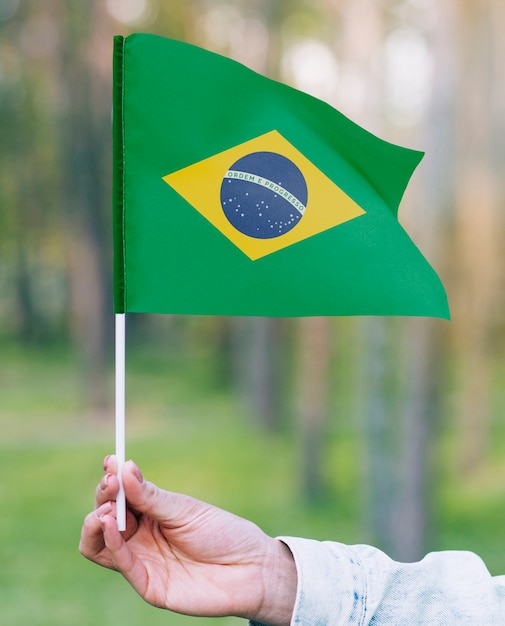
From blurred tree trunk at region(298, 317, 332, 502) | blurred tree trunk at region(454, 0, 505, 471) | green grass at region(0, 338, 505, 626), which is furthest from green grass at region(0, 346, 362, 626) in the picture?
blurred tree trunk at region(454, 0, 505, 471)

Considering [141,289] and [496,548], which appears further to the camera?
[496,548]

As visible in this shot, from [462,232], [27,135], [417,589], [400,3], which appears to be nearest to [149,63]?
[417,589]

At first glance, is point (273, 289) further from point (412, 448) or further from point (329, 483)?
point (329, 483)

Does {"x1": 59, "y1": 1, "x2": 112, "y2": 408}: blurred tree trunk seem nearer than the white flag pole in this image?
No

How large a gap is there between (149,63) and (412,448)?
413 centimetres

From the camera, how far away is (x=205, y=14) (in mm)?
11102

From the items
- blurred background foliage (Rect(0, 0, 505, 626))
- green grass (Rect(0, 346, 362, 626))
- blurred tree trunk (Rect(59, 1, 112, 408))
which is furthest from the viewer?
blurred tree trunk (Rect(59, 1, 112, 408))

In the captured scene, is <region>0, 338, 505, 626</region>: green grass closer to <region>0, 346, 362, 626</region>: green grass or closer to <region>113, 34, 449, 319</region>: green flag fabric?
<region>0, 346, 362, 626</region>: green grass

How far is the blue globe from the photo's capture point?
50.3 inches

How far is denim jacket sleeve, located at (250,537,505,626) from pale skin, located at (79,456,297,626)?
0.04 metres

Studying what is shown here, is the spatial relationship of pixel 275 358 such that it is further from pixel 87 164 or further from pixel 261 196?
pixel 261 196

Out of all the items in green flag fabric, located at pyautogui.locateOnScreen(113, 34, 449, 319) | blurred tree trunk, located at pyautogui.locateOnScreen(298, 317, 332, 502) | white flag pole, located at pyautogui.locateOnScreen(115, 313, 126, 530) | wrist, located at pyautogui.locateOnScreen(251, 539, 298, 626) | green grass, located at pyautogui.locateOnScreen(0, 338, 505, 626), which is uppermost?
green flag fabric, located at pyautogui.locateOnScreen(113, 34, 449, 319)

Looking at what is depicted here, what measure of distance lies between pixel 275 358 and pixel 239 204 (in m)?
7.92

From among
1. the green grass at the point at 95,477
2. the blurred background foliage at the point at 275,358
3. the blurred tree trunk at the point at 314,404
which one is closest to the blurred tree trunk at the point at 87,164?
the blurred background foliage at the point at 275,358
